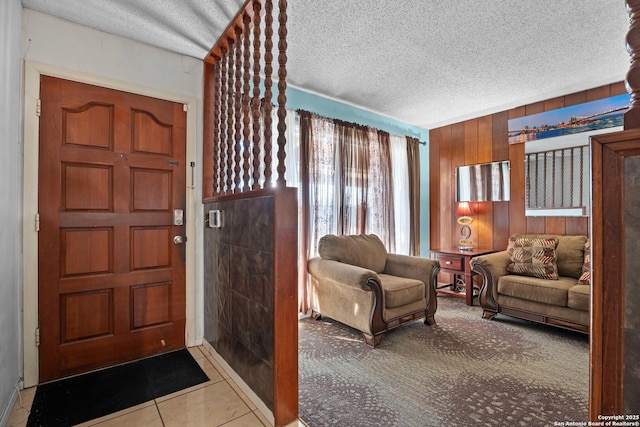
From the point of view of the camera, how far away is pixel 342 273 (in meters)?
2.80

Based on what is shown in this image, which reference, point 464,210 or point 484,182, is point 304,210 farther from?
point 484,182

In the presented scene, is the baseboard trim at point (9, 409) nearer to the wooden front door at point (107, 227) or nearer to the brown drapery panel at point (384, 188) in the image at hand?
the wooden front door at point (107, 227)

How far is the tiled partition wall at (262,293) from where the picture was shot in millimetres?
1598

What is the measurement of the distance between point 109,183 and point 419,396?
2664 millimetres

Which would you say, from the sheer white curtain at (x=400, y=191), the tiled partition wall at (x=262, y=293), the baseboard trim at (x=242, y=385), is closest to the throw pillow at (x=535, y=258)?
the sheer white curtain at (x=400, y=191)

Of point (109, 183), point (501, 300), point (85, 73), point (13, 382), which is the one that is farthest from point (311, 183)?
point (13, 382)

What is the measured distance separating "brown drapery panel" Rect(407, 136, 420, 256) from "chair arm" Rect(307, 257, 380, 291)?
1924 mm

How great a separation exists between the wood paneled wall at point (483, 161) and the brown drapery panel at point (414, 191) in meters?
0.41

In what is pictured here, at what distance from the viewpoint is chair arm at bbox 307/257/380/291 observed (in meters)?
2.59

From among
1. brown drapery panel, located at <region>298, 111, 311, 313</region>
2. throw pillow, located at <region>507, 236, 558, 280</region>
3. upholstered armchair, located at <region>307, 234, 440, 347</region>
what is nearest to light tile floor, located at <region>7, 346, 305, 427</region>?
upholstered armchair, located at <region>307, 234, 440, 347</region>

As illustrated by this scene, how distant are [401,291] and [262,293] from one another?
1.59m

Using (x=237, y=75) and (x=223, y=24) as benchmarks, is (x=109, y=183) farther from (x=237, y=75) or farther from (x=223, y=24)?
(x=223, y=24)

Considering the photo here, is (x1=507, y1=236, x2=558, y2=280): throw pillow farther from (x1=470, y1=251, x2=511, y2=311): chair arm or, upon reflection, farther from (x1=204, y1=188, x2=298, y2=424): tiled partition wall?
(x1=204, y1=188, x2=298, y2=424): tiled partition wall

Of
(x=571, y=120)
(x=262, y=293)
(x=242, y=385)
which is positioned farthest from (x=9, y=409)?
(x=571, y=120)
